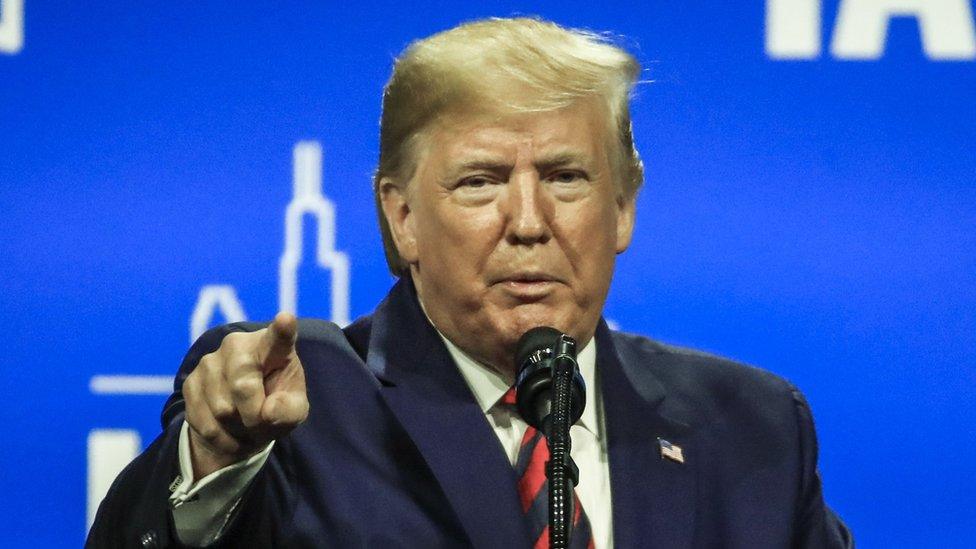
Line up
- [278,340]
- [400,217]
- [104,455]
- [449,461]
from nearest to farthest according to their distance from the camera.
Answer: [278,340] → [449,461] → [400,217] → [104,455]

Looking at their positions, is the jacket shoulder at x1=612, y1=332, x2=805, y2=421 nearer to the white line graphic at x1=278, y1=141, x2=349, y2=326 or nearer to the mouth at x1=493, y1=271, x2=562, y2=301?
the mouth at x1=493, y1=271, x2=562, y2=301

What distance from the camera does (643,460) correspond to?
1.97 metres

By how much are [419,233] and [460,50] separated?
0.27m

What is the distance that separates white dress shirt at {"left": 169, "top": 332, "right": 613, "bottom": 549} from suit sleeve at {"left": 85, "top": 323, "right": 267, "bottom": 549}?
0.04ft

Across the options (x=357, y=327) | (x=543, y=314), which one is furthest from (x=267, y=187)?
(x=543, y=314)

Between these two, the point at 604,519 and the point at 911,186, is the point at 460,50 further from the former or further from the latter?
the point at 911,186

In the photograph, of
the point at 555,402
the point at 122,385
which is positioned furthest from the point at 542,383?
the point at 122,385

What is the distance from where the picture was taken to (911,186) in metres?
2.79

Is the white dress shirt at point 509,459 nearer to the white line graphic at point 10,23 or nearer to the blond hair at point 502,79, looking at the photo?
the blond hair at point 502,79

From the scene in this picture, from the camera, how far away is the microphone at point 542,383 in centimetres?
152

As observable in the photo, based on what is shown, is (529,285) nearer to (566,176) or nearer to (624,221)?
(566,176)

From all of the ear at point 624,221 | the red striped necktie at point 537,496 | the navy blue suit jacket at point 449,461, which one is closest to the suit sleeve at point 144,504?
the navy blue suit jacket at point 449,461

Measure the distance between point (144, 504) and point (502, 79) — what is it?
0.76m

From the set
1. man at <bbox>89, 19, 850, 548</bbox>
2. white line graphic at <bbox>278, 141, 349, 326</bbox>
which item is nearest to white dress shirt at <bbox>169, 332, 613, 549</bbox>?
man at <bbox>89, 19, 850, 548</bbox>
